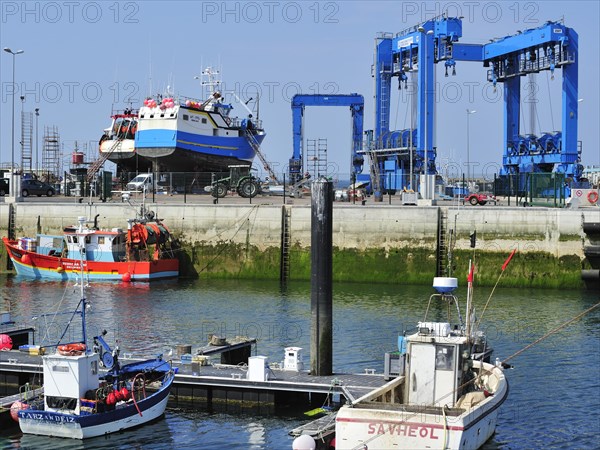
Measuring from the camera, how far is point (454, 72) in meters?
76.8

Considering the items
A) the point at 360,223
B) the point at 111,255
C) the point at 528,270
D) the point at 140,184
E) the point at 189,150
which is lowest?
the point at 528,270

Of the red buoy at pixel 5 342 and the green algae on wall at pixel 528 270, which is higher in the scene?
the green algae on wall at pixel 528 270

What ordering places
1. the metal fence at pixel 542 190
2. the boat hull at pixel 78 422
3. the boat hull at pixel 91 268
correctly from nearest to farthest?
the boat hull at pixel 78 422 → the boat hull at pixel 91 268 → the metal fence at pixel 542 190

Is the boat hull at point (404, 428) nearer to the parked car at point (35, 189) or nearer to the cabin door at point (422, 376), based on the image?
the cabin door at point (422, 376)

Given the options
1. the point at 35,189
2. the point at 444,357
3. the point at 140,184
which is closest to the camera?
the point at 444,357

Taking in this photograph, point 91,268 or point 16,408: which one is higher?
point 91,268

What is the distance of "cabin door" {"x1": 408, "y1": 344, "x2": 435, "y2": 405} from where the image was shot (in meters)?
22.6

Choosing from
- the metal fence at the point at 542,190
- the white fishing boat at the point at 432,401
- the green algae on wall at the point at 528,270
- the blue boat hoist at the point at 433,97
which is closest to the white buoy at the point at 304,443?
the white fishing boat at the point at 432,401

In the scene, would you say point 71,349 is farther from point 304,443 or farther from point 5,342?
point 5,342

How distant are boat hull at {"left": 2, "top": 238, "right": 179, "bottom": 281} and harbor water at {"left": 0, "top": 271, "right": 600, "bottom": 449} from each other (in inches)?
33.9

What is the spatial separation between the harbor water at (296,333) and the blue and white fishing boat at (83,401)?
30 cm

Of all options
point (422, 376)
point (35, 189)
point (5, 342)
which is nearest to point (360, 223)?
point (5, 342)

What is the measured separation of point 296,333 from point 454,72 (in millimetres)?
44876

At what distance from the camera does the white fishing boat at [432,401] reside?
1992 centimetres
